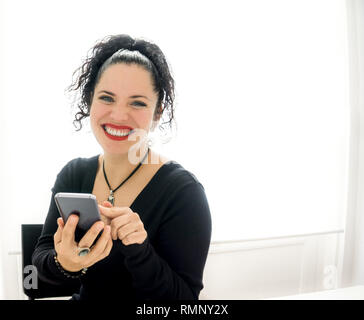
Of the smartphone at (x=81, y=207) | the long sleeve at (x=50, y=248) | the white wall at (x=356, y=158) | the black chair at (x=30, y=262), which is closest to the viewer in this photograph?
the smartphone at (x=81, y=207)

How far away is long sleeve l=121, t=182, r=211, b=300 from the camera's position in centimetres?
53

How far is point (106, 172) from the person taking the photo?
0.73 metres

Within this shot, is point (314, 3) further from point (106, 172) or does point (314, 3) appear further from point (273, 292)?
point (273, 292)

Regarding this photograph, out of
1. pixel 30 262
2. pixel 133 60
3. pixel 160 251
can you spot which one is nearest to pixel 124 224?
pixel 160 251

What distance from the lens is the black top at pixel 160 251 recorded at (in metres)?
0.52

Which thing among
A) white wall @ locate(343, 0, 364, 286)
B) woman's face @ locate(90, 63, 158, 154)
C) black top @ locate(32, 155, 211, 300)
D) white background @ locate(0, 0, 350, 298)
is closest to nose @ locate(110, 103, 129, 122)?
woman's face @ locate(90, 63, 158, 154)

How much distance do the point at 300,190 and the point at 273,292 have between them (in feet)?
1.83

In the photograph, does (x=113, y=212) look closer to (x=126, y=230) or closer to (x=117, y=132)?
(x=126, y=230)

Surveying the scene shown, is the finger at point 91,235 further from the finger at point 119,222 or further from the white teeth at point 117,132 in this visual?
the white teeth at point 117,132

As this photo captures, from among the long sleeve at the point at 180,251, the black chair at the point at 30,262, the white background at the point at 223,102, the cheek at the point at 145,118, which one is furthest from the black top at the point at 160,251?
the white background at the point at 223,102

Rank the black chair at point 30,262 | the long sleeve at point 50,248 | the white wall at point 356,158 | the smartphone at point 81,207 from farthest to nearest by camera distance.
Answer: the white wall at point 356,158
the black chair at point 30,262
the long sleeve at point 50,248
the smartphone at point 81,207

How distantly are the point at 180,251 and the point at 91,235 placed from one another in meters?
0.19

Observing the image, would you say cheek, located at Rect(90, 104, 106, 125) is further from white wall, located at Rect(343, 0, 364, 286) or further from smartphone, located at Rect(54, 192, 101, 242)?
white wall, located at Rect(343, 0, 364, 286)
